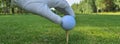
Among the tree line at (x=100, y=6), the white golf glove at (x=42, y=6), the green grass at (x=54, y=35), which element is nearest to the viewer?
the white golf glove at (x=42, y=6)

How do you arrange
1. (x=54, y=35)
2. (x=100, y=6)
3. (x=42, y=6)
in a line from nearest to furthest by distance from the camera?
(x=42, y=6), (x=54, y=35), (x=100, y=6)

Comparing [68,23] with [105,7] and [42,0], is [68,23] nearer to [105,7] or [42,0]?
[42,0]

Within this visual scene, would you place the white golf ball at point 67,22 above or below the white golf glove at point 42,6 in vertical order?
below

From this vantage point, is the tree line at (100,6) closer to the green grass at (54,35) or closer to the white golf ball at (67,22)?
the green grass at (54,35)

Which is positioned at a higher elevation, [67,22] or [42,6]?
[42,6]

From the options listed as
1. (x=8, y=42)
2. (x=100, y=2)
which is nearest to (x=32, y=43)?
(x=8, y=42)

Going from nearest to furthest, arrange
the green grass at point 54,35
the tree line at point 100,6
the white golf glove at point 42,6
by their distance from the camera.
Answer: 1. the white golf glove at point 42,6
2. the green grass at point 54,35
3. the tree line at point 100,6

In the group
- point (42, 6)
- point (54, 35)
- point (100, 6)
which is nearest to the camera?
point (42, 6)

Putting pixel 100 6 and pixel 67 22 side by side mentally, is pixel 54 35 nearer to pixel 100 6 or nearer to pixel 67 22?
pixel 67 22

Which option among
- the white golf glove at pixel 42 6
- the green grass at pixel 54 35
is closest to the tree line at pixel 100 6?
the green grass at pixel 54 35

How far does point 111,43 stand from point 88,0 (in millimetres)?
81217

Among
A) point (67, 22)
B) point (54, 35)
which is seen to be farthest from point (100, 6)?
point (67, 22)

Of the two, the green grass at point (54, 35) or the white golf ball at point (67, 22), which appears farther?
the green grass at point (54, 35)

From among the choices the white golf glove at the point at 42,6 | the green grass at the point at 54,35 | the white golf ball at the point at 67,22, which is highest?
the white golf glove at the point at 42,6
